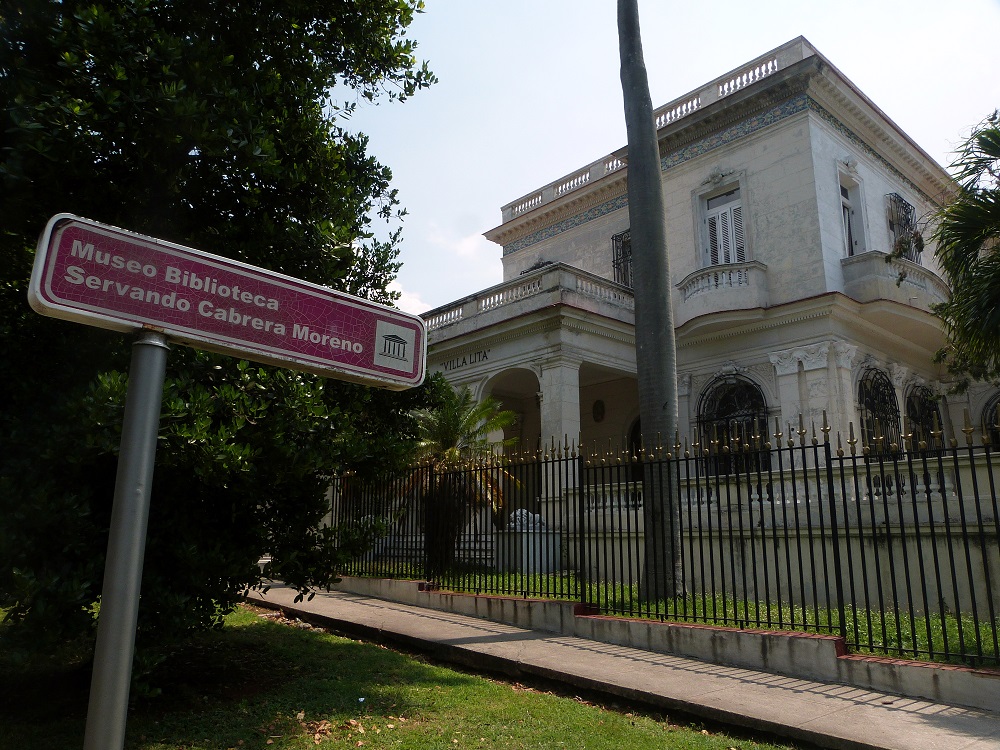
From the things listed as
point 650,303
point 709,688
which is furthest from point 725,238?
point 709,688

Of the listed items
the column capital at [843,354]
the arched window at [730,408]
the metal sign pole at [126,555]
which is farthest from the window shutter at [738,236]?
the metal sign pole at [126,555]

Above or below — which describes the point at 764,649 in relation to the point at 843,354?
below

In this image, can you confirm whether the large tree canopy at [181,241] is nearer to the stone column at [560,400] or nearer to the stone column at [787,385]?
the stone column at [560,400]

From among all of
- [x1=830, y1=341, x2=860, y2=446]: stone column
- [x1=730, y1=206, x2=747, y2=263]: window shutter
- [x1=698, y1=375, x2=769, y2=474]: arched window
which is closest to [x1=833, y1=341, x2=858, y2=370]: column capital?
[x1=830, y1=341, x2=860, y2=446]: stone column

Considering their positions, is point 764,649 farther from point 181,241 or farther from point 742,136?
point 742,136

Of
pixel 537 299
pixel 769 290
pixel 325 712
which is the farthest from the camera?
pixel 537 299

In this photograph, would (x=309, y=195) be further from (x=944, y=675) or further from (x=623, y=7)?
(x=623, y=7)

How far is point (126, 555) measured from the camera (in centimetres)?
217

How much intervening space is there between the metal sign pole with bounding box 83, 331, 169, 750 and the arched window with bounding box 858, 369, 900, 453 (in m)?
14.9

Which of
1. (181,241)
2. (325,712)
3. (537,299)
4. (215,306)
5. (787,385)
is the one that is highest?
(537,299)

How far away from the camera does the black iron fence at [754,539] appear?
6281 millimetres

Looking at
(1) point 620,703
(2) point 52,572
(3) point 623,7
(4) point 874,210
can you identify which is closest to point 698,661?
(1) point 620,703

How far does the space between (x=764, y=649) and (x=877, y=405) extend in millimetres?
10867

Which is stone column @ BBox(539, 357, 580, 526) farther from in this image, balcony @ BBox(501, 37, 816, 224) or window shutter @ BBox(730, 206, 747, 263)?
balcony @ BBox(501, 37, 816, 224)
